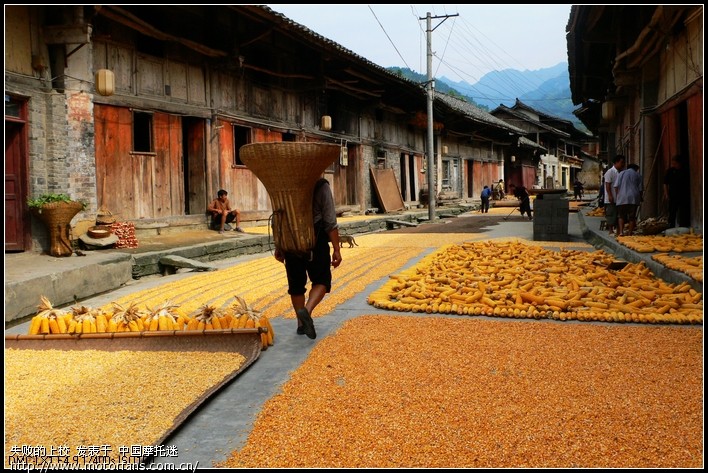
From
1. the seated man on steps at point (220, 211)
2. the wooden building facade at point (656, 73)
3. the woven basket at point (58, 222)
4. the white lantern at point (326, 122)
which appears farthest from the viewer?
the white lantern at point (326, 122)

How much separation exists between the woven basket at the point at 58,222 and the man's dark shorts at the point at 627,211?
9.23 m

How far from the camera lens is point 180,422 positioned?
2.77 m

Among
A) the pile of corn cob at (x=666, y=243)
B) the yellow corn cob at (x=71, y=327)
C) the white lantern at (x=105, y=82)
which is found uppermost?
the white lantern at (x=105, y=82)

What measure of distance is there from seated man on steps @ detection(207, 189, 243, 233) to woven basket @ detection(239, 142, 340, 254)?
328 inches

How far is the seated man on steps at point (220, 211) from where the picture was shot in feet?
40.8

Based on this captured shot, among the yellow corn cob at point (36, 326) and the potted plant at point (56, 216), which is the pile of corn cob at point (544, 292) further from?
the potted plant at point (56, 216)

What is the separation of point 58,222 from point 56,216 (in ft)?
0.31

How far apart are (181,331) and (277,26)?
32.6 ft

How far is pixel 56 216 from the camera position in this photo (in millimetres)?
8242

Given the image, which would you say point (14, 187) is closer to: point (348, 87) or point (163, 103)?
point (163, 103)

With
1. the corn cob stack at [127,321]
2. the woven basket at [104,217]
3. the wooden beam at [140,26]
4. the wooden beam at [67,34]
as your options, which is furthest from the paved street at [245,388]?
the wooden beam at [140,26]

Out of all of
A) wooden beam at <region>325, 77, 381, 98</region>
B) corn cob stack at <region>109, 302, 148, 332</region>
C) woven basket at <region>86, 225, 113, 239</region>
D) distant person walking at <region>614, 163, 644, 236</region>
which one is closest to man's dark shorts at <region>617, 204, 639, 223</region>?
distant person walking at <region>614, 163, 644, 236</region>

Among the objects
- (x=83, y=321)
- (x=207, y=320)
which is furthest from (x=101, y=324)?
(x=207, y=320)

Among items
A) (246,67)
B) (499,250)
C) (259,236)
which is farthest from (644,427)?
(246,67)
